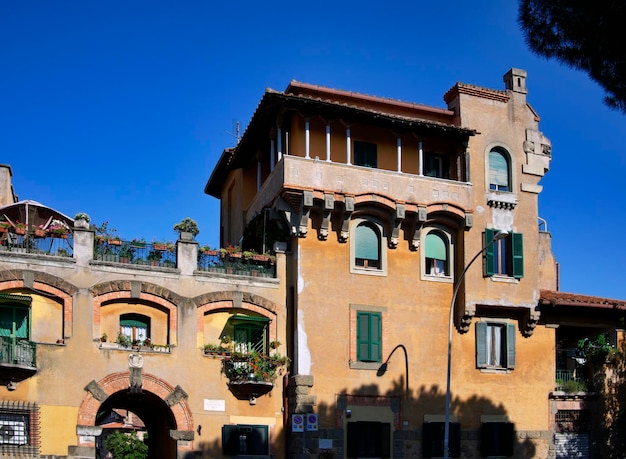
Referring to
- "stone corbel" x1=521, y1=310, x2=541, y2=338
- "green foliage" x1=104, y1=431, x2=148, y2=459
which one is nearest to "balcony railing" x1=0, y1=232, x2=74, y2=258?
"stone corbel" x1=521, y1=310, x2=541, y2=338

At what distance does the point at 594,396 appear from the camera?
38.0 m

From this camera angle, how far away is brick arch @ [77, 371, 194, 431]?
31.1 meters

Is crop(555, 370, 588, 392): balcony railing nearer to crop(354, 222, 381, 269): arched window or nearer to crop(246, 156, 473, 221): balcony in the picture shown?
crop(246, 156, 473, 221): balcony

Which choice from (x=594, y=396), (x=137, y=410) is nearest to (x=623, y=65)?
(x=594, y=396)

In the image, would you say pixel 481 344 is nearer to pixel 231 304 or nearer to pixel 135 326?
pixel 231 304

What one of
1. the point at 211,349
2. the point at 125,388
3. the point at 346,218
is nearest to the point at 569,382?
the point at 346,218

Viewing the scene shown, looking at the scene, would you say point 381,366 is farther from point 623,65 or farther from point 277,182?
point 623,65

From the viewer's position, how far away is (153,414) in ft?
123

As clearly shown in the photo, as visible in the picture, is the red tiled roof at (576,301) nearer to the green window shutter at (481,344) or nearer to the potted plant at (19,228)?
the green window shutter at (481,344)

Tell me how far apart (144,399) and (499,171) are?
622 inches

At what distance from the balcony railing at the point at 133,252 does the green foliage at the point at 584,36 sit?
1592 centimetres

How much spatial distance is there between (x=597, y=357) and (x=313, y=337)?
12.2 metres

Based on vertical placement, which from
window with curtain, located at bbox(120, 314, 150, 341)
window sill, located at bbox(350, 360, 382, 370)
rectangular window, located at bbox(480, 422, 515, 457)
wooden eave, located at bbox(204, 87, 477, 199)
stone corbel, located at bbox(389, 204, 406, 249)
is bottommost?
rectangular window, located at bbox(480, 422, 515, 457)

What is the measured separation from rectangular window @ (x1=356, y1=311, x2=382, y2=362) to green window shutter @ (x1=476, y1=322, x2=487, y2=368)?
4012mm
